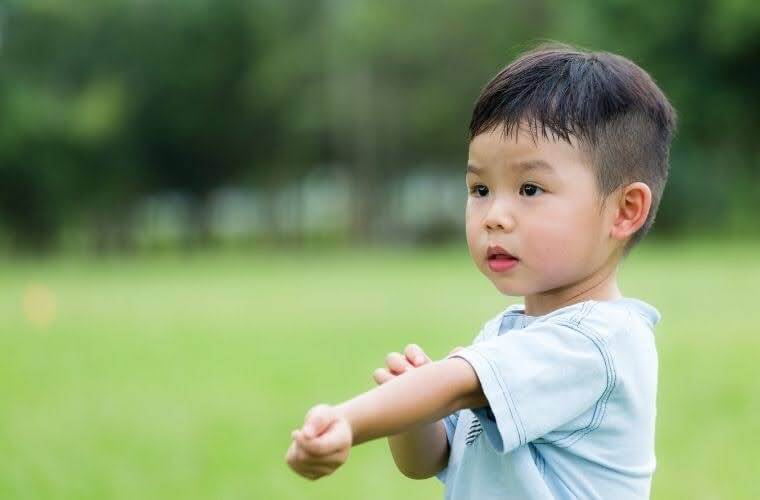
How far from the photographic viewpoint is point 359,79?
1309 inches

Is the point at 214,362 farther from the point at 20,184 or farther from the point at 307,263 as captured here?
the point at 20,184

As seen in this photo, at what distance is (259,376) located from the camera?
7.81 meters

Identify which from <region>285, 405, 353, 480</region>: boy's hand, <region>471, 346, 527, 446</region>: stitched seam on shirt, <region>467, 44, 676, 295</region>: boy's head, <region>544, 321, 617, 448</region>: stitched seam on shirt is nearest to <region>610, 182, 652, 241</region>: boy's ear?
<region>467, 44, 676, 295</region>: boy's head

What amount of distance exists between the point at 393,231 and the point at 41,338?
2398cm

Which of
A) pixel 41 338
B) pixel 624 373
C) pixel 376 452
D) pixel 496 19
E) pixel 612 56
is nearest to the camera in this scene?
pixel 624 373

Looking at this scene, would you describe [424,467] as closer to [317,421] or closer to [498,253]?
[498,253]

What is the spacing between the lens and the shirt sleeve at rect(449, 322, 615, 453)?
181 cm

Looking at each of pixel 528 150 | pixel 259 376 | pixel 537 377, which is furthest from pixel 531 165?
pixel 259 376

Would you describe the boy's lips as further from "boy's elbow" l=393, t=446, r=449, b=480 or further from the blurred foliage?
the blurred foliage

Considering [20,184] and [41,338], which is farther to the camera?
[20,184]

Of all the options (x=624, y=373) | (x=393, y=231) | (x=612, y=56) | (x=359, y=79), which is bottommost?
(x=393, y=231)

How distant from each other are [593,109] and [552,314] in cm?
34

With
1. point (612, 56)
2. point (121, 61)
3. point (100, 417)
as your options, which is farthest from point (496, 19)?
point (612, 56)

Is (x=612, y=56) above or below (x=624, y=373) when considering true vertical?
above
